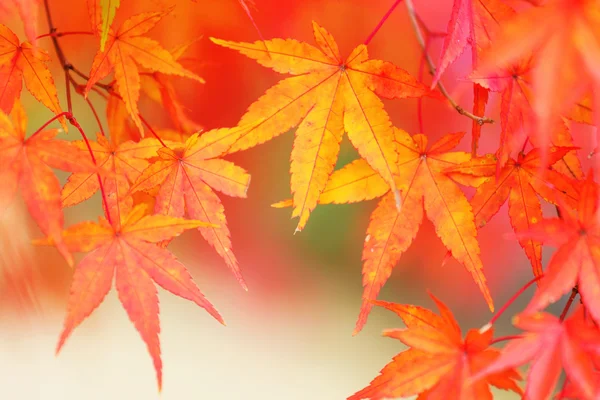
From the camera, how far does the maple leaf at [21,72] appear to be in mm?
514

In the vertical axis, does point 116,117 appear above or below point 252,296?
above

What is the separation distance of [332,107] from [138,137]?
15.5 inches

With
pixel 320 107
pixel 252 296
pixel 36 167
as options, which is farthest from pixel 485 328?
pixel 252 296

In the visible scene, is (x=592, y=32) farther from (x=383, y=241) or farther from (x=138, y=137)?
Result: (x=138, y=137)

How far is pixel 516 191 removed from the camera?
0.53m

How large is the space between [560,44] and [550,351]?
240mm

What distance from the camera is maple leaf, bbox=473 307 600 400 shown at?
1.31 feet

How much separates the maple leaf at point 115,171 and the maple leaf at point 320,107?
13 centimetres

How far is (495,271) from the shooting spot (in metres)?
1.05

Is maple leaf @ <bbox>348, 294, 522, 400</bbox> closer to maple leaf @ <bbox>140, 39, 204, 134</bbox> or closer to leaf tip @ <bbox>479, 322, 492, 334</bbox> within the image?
leaf tip @ <bbox>479, 322, 492, 334</bbox>

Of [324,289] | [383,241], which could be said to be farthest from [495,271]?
[383,241]

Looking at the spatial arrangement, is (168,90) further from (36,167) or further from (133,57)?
(36,167)

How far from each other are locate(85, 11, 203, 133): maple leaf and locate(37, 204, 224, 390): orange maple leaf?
121 millimetres

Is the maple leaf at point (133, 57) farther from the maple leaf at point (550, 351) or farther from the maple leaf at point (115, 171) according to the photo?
the maple leaf at point (550, 351)
